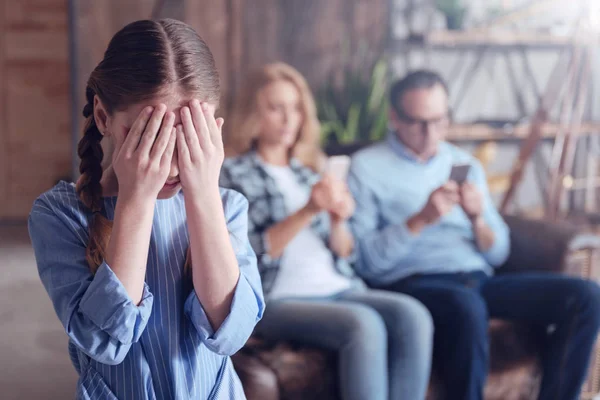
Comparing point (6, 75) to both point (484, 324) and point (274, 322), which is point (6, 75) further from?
point (484, 324)

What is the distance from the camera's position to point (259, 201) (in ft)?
5.22

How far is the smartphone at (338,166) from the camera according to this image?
177 centimetres

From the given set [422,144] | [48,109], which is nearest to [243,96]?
[422,144]

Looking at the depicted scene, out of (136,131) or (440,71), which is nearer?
(136,131)

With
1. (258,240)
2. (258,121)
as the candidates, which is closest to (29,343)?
(258,240)

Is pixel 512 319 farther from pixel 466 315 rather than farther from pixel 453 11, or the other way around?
pixel 453 11

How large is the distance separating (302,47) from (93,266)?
55.8 inches

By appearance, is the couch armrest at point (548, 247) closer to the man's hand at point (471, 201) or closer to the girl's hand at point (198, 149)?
the man's hand at point (471, 201)

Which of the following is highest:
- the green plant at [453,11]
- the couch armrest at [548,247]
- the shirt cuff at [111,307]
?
the green plant at [453,11]

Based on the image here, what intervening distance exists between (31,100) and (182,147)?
4.02 metres

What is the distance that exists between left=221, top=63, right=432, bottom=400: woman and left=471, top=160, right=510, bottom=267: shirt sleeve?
43cm

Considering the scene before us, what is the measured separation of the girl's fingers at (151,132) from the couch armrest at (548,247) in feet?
5.09

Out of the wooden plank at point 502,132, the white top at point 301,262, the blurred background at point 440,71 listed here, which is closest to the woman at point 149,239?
the white top at point 301,262

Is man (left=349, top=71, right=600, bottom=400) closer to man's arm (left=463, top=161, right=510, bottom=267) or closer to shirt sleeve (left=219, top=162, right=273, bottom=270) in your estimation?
man's arm (left=463, top=161, right=510, bottom=267)
